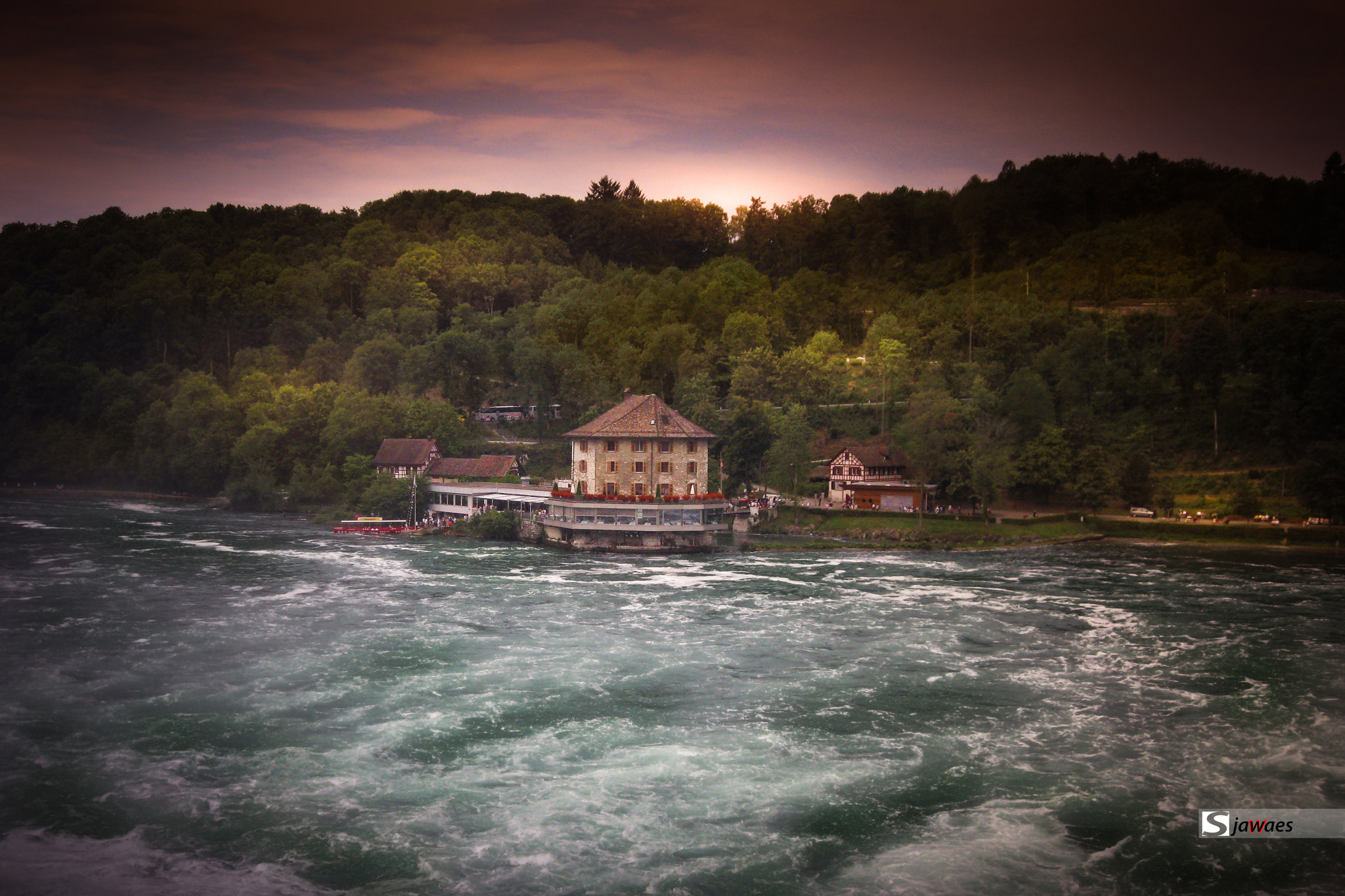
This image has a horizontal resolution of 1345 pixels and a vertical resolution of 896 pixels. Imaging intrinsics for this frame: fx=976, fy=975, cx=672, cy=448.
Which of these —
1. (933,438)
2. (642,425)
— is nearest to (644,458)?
(642,425)

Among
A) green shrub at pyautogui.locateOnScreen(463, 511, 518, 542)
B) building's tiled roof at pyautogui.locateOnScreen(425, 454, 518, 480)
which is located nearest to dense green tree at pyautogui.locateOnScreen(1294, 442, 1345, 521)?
green shrub at pyautogui.locateOnScreen(463, 511, 518, 542)

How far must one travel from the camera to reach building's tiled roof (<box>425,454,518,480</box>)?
242 feet

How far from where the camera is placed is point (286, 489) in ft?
274

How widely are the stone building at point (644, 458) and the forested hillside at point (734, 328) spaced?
7258mm

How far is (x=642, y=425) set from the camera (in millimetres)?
66625

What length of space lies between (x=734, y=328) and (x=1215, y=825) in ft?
242

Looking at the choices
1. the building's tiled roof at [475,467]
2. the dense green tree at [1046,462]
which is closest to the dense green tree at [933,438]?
the dense green tree at [1046,462]

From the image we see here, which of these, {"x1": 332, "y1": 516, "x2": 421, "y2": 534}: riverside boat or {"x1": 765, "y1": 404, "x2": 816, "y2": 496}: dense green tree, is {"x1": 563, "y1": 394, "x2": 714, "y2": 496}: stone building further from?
{"x1": 332, "y1": 516, "x2": 421, "y2": 534}: riverside boat

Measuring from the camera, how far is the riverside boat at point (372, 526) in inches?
2736

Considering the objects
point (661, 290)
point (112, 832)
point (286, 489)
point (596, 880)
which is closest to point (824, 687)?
point (596, 880)

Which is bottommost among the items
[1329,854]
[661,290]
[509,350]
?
[1329,854]

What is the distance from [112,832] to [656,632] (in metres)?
21.4

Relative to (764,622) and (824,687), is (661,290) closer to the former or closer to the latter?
(764,622)

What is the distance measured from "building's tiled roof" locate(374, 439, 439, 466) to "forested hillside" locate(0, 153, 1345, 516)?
2.35 m
